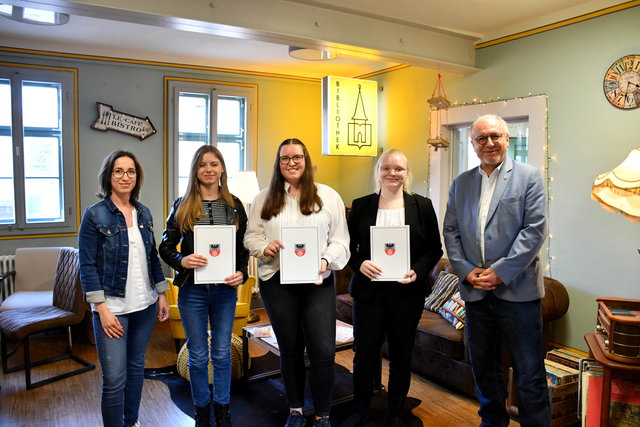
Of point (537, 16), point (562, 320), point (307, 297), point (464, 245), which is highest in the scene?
point (537, 16)

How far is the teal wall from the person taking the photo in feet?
10.3

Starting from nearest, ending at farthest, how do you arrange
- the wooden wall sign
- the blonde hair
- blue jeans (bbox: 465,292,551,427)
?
blue jeans (bbox: 465,292,551,427), the blonde hair, the wooden wall sign

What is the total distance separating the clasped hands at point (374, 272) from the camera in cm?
241

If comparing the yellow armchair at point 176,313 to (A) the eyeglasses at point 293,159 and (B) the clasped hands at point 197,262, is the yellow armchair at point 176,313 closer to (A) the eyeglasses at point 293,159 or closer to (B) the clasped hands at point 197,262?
(B) the clasped hands at point 197,262

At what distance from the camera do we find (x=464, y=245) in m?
2.37

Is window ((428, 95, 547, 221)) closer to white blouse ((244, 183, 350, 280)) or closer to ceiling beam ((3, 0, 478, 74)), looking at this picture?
ceiling beam ((3, 0, 478, 74))

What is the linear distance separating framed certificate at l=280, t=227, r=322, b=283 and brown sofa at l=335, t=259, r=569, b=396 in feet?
4.56

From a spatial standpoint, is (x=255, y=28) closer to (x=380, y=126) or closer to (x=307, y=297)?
(x=307, y=297)

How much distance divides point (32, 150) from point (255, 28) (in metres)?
2.72

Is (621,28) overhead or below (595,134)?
overhead

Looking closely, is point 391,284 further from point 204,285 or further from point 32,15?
point 32,15

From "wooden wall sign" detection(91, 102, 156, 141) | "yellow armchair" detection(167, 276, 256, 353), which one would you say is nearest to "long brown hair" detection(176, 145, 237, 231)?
"yellow armchair" detection(167, 276, 256, 353)

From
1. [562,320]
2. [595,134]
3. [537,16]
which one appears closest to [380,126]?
[537,16]

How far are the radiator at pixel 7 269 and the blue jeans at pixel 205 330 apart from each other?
277cm
